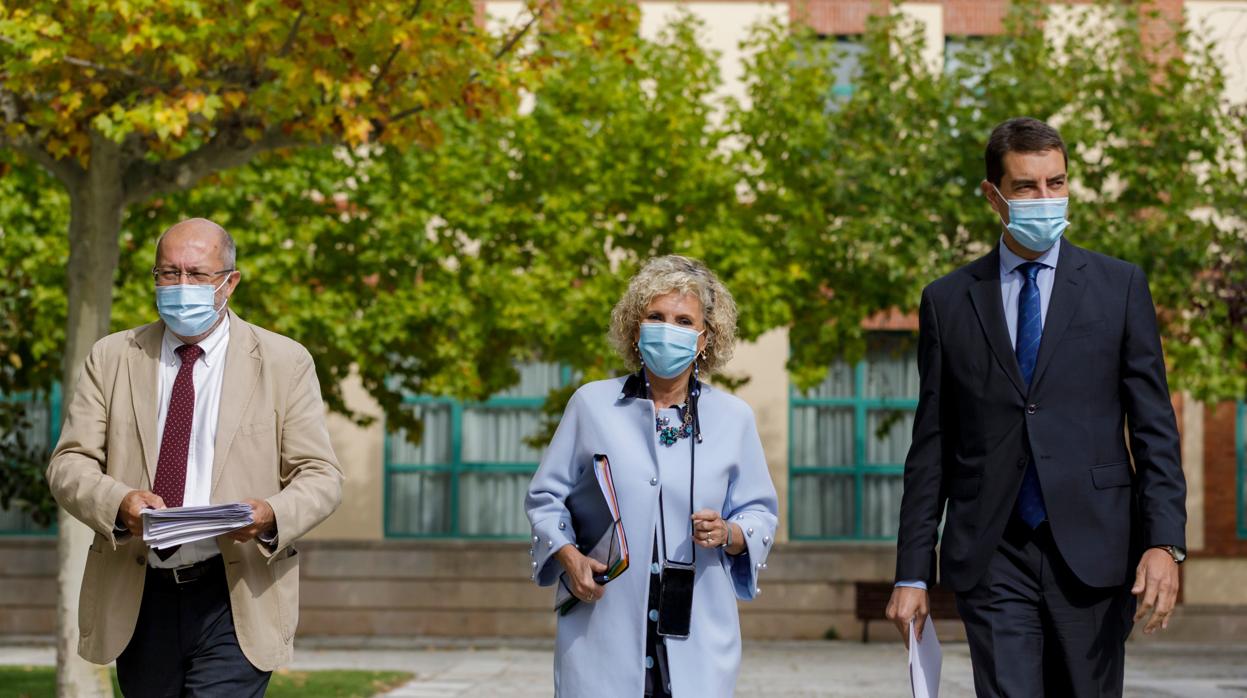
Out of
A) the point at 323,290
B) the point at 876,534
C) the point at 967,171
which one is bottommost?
the point at 876,534

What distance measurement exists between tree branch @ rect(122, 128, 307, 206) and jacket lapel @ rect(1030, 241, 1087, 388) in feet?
23.2

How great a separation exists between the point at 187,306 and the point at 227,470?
0.51 metres

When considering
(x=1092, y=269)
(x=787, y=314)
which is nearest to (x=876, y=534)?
(x=787, y=314)

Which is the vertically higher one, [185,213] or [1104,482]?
[185,213]

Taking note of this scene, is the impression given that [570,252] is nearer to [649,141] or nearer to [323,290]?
[649,141]

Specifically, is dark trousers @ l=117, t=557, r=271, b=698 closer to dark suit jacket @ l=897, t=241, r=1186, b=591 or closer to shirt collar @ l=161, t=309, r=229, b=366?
shirt collar @ l=161, t=309, r=229, b=366

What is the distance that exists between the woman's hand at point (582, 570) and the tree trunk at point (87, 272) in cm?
699

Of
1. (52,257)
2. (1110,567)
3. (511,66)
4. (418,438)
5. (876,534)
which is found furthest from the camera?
(876,534)

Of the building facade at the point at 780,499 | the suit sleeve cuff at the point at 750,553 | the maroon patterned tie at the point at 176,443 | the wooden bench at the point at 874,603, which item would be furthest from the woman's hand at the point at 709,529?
the wooden bench at the point at 874,603

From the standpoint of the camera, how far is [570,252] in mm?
17719

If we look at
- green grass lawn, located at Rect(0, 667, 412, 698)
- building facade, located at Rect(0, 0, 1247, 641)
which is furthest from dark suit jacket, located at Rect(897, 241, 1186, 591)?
building facade, located at Rect(0, 0, 1247, 641)

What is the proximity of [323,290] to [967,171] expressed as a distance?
7051 millimetres

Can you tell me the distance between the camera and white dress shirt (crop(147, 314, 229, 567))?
5008 mm

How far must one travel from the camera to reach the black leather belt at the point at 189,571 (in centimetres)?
500
